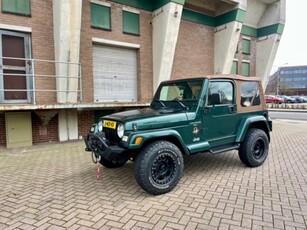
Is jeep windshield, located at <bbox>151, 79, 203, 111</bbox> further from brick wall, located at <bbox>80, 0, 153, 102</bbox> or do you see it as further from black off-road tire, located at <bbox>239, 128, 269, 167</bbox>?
brick wall, located at <bbox>80, 0, 153, 102</bbox>

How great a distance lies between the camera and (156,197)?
3.66 m

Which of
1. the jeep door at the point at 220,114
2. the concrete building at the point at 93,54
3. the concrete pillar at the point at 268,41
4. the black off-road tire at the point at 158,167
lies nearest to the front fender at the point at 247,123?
the jeep door at the point at 220,114

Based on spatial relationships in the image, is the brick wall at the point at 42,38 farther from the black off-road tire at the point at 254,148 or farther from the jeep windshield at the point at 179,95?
the black off-road tire at the point at 254,148

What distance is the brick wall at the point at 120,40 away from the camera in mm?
8469

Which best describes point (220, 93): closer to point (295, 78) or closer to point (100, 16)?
point (100, 16)

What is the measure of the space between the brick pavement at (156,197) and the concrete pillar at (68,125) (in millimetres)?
2487

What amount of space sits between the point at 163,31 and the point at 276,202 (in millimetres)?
7986

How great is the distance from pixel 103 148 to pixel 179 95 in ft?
6.36

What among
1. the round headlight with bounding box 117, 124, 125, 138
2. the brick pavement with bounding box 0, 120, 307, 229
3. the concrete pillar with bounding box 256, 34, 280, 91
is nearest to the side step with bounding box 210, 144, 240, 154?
the brick pavement with bounding box 0, 120, 307, 229

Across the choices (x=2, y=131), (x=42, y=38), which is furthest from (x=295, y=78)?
(x=2, y=131)

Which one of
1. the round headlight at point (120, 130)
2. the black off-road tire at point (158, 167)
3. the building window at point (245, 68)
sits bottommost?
the black off-road tire at point (158, 167)

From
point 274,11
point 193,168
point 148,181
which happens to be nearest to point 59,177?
point 148,181

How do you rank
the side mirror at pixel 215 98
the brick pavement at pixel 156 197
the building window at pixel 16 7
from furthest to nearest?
the building window at pixel 16 7, the side mirror at pixel 215 98, the brick pavement at pixel 156 197

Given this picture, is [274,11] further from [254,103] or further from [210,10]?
[254,103]
